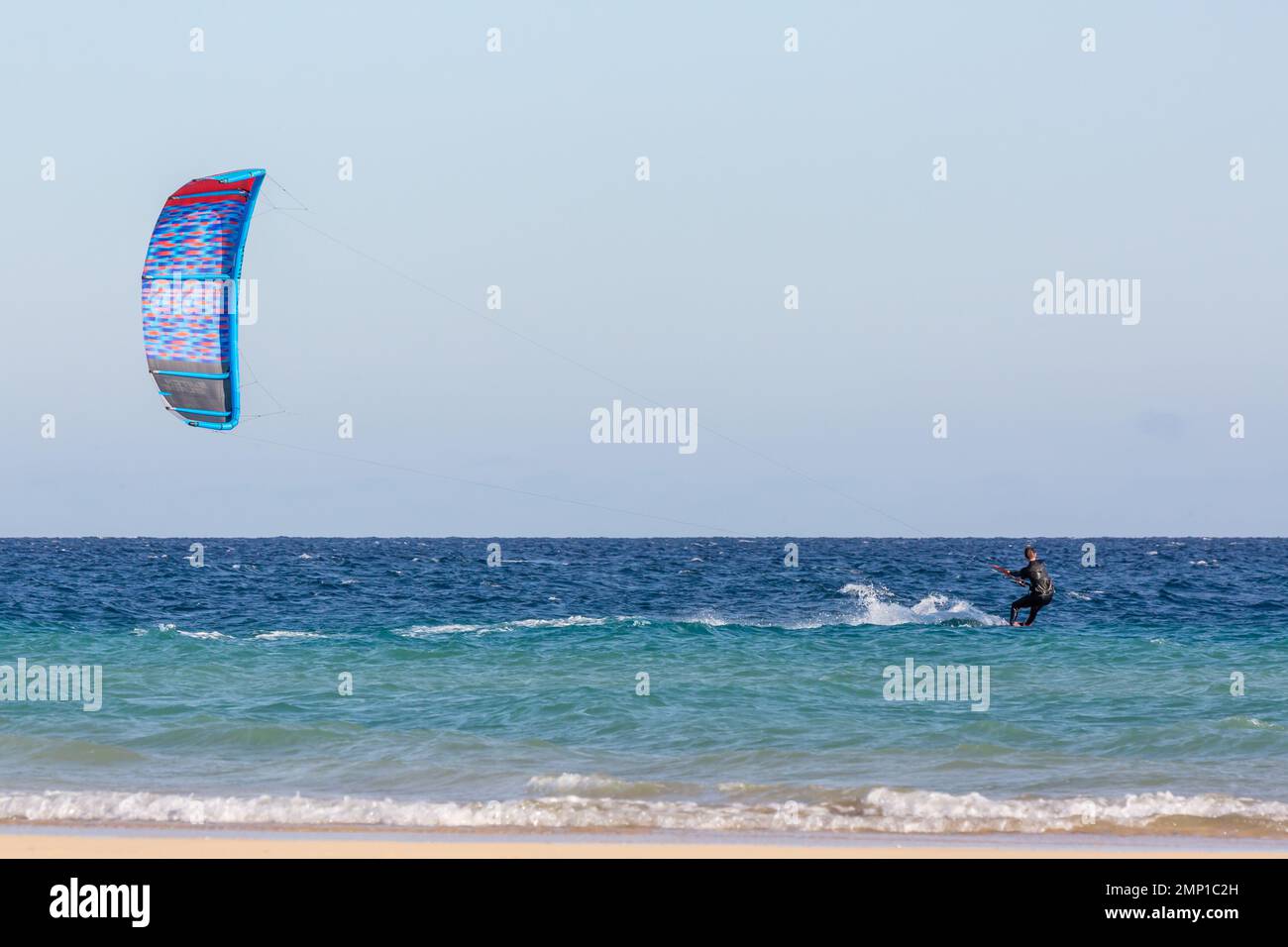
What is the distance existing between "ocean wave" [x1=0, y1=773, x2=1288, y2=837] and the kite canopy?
9.70 m

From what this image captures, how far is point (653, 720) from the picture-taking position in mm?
16547

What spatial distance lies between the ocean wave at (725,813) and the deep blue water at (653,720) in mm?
33

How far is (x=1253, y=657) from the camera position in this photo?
75.0 ft

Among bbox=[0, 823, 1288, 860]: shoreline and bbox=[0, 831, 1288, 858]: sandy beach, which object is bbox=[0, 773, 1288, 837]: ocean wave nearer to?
bbox=[0, 823, 1288, 860]: shoreline

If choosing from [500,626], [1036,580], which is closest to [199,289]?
[500,626]

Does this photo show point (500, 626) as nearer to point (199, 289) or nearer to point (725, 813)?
point (199, 289)

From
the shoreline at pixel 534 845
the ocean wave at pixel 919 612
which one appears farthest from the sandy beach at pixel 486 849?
the ocean wave at pixel 919 612

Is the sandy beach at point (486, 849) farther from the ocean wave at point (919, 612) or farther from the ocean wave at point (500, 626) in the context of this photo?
the ocean wave at point (919, 612)

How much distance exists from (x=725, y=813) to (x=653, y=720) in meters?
4.61

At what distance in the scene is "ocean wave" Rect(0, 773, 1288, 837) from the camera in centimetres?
1166

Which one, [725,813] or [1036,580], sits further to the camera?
[1036,580]

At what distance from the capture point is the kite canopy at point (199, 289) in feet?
67.4
